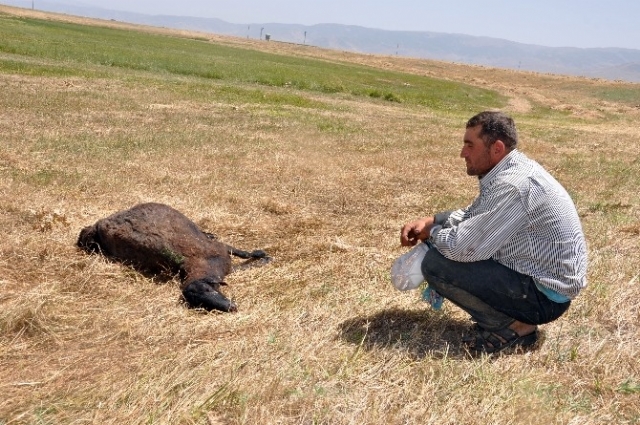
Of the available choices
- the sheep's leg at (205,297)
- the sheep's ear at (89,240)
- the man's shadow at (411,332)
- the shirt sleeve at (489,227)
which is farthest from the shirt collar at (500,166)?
the sheep's ear at (89,240)

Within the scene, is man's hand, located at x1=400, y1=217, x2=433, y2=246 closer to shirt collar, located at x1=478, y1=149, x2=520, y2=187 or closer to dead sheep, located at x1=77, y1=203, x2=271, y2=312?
shirt collar, located at x1=478, y1=149, x2=520, y2=187

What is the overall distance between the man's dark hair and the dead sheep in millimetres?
2453

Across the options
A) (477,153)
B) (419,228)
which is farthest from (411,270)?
(477,153)

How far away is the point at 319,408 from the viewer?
324 cm

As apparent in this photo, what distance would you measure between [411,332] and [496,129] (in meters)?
1.54

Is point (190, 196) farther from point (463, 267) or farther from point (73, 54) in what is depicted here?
point (73, 54)

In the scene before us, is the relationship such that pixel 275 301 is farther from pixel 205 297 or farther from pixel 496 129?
pixel 496 129

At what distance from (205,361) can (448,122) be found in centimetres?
1794

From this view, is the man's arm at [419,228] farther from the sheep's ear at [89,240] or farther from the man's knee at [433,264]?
the sheep's ear at [89,240]

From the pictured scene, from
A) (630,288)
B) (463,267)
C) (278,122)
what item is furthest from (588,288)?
(278,122)

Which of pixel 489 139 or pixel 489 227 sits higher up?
pixel 489 139

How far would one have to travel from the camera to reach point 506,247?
13.2 ft

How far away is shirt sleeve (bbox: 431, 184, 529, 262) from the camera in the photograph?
3.85 m

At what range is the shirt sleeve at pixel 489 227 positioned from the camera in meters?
3.85
